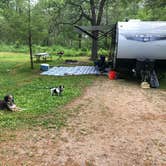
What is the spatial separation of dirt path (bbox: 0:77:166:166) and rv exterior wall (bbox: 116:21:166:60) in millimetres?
3885

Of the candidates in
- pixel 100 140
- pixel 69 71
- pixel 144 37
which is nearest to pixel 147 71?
pixel 144 37

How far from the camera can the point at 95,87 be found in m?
10.1

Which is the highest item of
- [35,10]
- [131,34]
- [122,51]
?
[35,10]

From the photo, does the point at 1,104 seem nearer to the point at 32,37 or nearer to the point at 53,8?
the point at 32,37

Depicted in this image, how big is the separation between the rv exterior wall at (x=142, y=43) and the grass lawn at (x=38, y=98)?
6.30ft

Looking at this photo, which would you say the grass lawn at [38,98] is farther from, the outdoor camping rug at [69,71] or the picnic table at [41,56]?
the picnic table at [41,56]

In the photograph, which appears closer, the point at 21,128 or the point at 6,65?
the point at 21,128

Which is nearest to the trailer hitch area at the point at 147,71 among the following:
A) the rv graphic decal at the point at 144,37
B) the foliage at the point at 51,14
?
the rv graphic decal at the point at 144,37

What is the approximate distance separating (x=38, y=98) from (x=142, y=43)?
5122 mm

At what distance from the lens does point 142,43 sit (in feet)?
36.4

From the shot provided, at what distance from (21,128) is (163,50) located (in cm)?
738

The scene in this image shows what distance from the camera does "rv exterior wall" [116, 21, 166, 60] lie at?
1108 cm

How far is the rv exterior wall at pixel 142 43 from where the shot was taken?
1108 centimetres

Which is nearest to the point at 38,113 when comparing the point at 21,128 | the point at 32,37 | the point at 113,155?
Result: the point at 21,128
